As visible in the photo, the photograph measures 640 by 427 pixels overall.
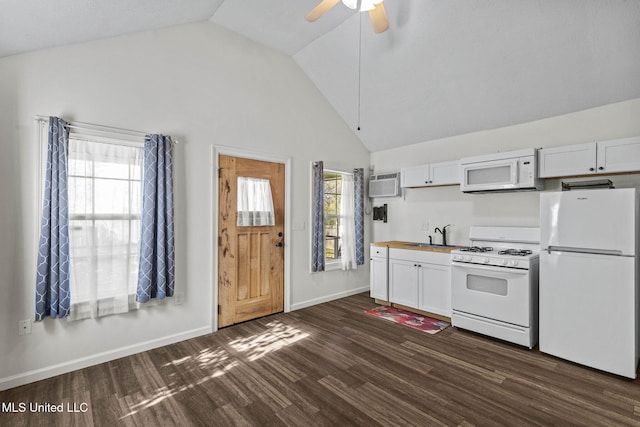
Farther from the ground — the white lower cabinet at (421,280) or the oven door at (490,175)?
the oven door at (490,175)

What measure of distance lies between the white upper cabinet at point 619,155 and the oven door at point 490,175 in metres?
0.72

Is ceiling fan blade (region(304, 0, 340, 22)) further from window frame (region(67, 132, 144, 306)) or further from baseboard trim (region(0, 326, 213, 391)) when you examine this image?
baseboard trim (region(0, 326, 213, 391))

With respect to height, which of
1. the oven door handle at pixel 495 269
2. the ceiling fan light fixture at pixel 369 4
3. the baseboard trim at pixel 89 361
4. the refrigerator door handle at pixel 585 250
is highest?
the ceiling fan light fixture at pixel 369 4

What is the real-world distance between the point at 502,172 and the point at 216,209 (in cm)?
330

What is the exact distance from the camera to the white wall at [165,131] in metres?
2.42

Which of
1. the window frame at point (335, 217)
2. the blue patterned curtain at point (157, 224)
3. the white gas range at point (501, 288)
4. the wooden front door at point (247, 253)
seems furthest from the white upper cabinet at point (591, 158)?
the blue patterned curtain at point (157, 224)

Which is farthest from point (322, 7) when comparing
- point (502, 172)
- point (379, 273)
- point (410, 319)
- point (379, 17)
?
point (410, 319)

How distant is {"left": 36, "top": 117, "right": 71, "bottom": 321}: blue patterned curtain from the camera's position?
2432 mm

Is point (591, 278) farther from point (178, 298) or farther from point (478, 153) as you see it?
point (178, 298)

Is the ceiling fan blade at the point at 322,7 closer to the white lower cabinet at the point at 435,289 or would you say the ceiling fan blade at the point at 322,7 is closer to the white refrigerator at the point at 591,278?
the white refrigerator at the point at 591,278

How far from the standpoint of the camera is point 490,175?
12.2ft

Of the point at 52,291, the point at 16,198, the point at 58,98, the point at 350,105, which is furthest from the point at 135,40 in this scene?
the point at 350,105

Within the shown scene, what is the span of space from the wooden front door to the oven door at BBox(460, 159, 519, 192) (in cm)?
237

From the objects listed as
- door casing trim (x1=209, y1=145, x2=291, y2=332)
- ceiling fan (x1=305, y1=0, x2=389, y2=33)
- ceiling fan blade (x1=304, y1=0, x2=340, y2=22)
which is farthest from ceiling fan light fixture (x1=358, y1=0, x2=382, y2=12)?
door casing trim (x1=209, y1=145, x2=291, y2=332)
